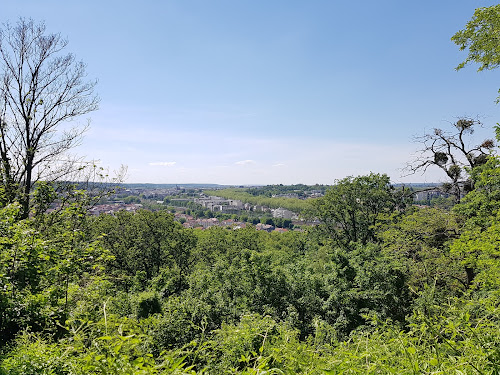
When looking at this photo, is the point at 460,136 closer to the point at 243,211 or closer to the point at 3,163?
the point at 3,163

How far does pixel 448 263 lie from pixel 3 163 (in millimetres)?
17624

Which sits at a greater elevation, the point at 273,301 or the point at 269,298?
the point at 269,298

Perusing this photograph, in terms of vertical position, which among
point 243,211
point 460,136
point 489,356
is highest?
point 460,136

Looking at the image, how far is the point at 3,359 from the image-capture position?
3094mm

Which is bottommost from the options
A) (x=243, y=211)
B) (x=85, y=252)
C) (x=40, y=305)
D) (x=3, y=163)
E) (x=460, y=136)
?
(x=243, y=211)

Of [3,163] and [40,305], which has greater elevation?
[3,163]

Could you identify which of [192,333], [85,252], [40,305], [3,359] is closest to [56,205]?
[85,252]

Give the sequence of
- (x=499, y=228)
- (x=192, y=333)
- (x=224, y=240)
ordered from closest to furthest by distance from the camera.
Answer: (x=499, y=228)
(x=192, y=333)
(x=224, y=240)

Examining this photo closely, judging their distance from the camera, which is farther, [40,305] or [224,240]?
[224,240]

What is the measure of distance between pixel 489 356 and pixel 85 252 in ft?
23.2

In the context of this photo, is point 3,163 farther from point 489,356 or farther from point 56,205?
point 489,356

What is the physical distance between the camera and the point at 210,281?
13648mm

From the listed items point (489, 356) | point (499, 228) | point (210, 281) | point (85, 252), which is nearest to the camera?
point (489, 356)

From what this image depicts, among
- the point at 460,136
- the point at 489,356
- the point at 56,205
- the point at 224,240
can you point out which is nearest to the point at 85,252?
the point at 56,205
